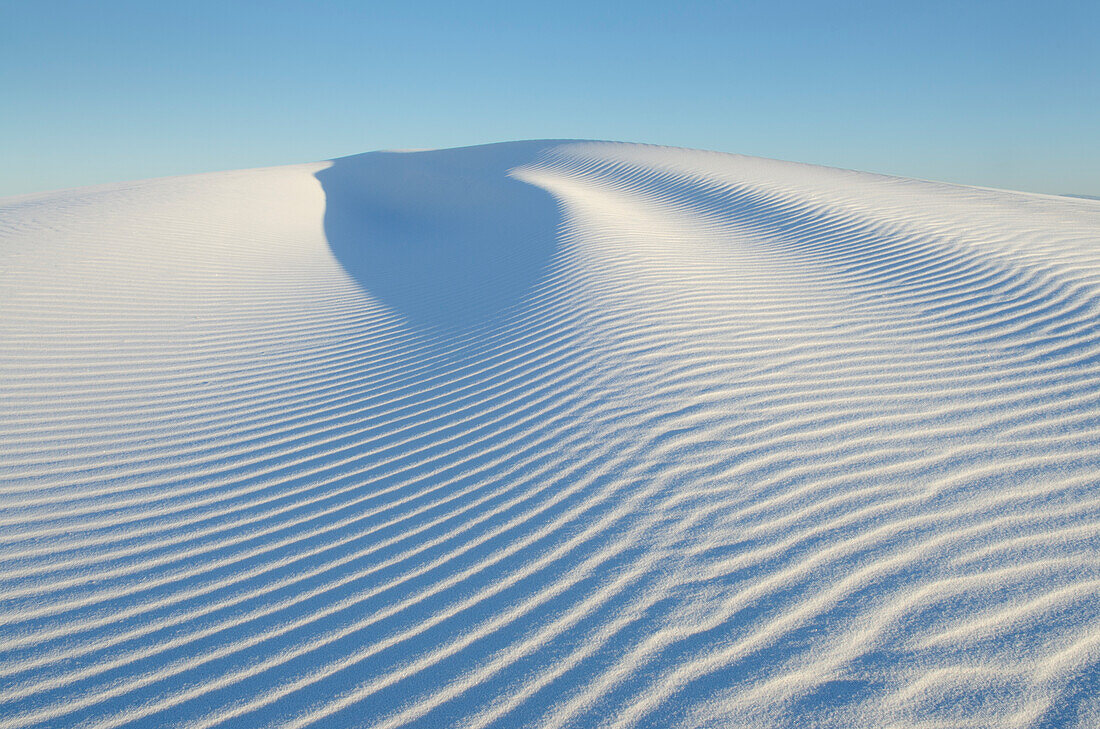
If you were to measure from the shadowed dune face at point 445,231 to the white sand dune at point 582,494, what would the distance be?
18 centimetres

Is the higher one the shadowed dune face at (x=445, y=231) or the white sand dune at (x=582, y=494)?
the shadowed dune face at (x=445, y=231)

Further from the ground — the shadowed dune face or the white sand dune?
the shadowed dune face

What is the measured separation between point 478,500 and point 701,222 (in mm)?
6889

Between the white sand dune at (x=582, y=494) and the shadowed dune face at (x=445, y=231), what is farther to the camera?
the shadowed dune face at (x=445, y=231)

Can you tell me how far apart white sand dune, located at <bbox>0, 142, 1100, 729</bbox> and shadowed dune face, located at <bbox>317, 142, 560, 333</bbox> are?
0.59ft

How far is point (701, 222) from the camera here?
9.15 m

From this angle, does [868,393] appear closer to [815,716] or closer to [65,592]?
[815,716]

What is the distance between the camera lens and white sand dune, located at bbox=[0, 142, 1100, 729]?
85.4 inches

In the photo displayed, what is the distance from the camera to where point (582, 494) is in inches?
126

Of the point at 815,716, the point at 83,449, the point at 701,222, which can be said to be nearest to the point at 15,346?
the point at 83,449

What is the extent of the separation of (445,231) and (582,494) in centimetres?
890

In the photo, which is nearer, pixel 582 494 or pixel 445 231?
pixel 582 494

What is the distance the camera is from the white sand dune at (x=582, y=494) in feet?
7.11

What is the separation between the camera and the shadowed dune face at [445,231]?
7074 mm
